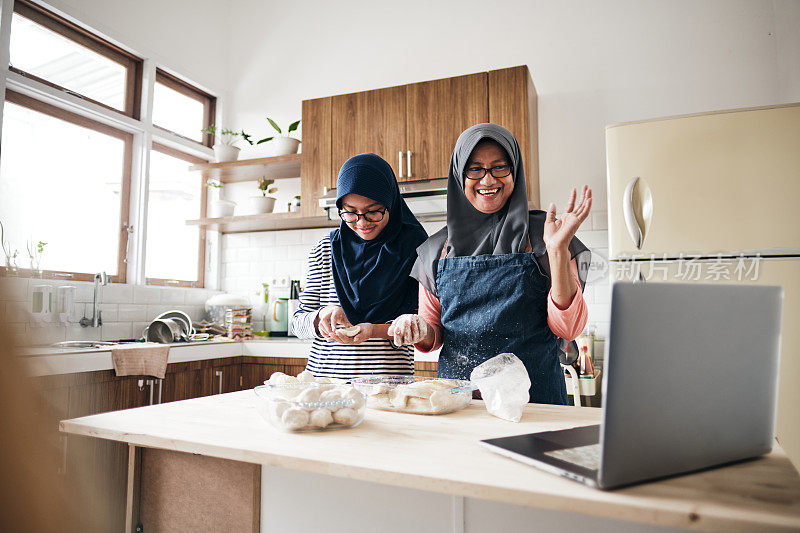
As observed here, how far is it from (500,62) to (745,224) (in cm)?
191

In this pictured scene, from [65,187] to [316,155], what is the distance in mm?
1513

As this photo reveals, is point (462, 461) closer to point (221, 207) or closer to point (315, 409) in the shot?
point (315, 409)

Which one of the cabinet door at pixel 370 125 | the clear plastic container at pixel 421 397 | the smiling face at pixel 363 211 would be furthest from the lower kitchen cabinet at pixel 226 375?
the clear plastic container at pixel 421 397

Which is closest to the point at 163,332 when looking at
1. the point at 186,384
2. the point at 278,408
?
the point at 186,384

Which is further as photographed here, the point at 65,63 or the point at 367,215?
the point at 65,63

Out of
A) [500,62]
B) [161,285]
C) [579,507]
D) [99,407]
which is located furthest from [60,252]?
[579,507]

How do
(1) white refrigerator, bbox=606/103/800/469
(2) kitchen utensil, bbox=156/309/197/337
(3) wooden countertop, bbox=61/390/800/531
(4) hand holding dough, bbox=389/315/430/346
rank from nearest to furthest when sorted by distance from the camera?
1. (3) wooden countertop, bbox=61/390/800/531
2. (4) hand holding dough, bbox=389/315/430/346
3. (1) white refrigerator, bbox=606/103/800/469
4. (2) kitchen utensil, bbox=156/309/197/337

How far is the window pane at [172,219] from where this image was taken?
12.1ft

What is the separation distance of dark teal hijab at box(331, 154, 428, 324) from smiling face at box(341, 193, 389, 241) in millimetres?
26

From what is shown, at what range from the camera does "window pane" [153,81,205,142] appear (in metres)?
3.77

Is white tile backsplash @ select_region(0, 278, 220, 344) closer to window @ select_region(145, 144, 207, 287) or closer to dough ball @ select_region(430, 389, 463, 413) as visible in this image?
window @ select_region(145, 144, 207, 287)

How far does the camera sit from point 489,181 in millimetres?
1610

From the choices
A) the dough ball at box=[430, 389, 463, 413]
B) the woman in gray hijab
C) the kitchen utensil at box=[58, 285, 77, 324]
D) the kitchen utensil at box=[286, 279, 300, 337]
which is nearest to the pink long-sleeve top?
the woman in gray hijab

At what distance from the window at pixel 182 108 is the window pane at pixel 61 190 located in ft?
1.53
